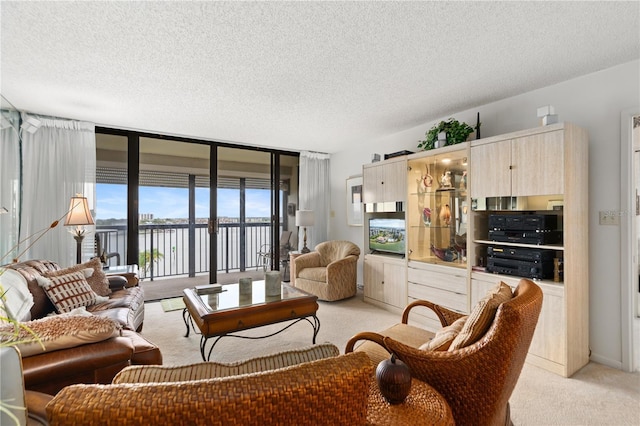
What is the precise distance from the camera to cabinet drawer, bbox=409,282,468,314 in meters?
3.14

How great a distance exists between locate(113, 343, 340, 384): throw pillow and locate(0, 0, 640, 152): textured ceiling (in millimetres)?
1836

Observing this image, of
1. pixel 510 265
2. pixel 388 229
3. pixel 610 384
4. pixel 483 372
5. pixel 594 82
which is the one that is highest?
pixel 594 82

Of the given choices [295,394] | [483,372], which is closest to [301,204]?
[483,372]

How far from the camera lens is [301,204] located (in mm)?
5699

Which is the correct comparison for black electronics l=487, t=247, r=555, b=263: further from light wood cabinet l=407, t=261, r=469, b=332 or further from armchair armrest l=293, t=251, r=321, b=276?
armchair armrest l=293, t=251, r=321, b=276

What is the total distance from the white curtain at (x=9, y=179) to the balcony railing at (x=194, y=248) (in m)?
1.15

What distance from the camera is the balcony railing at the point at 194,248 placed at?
187 inches

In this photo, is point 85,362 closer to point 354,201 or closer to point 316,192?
point 354,201

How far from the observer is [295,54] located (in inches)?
90.9

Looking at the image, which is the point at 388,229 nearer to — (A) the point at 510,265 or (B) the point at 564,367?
(A) the point at 510,265

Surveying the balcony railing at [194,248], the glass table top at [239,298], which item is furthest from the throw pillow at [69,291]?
the balcony railing at [194,248]

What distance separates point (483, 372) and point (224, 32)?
94.5 inches

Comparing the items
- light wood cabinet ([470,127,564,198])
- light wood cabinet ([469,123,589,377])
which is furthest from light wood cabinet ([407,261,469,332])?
light wood cabinet ([470,127,564,198])

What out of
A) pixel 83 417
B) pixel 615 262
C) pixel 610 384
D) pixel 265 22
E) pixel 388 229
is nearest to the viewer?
pixel 83 417
